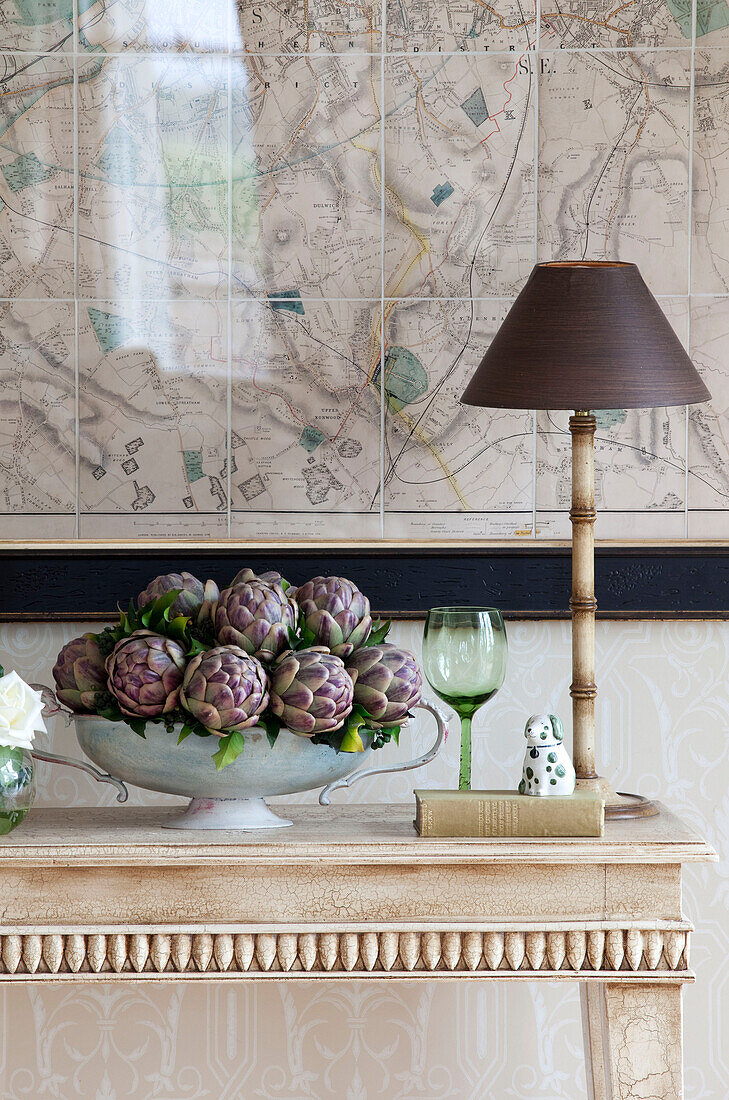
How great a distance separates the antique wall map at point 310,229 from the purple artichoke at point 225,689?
47 cm

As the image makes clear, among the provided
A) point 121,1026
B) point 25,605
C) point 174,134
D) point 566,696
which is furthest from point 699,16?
point 121,1026

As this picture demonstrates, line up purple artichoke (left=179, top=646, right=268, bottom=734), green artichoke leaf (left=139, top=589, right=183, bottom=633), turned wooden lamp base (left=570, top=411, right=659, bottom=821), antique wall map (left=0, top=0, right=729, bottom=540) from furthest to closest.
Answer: antique wall map (left=0, top=0, right=729, bottom=540)
turned wooden lamp base (left=570, top=411, right=659, bottom=821)
green artichoke leaf (left=139, top=589, right=183, bottom=633)
purple artichoke (left=179, top=646, right=268, bottom=734)

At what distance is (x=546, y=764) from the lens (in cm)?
138

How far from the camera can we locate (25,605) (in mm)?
1741

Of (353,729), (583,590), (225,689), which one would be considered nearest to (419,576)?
(583,590)

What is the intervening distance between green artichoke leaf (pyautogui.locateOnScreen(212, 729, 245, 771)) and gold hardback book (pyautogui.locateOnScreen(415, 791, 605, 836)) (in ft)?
0.75

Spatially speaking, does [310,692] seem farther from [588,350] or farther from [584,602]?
[588,350]

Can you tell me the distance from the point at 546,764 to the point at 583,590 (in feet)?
0.84

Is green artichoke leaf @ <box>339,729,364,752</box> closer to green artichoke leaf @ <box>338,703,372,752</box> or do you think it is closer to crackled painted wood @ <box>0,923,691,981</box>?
green artichoke leaf @ <box>338,703,372,752</box>

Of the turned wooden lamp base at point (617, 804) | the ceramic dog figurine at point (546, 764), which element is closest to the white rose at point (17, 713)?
the ceramic dog figurine at point (546, 764)

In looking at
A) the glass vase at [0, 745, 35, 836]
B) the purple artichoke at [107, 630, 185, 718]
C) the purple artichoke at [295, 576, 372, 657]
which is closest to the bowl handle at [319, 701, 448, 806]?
the purple artichoke at [295, 576, 372, 657]

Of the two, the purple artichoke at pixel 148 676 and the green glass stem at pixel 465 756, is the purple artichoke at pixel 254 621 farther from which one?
the green glass stem at pixel 465 756

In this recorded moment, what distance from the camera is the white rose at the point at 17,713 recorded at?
1324 mm

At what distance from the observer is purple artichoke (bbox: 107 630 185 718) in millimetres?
1330
